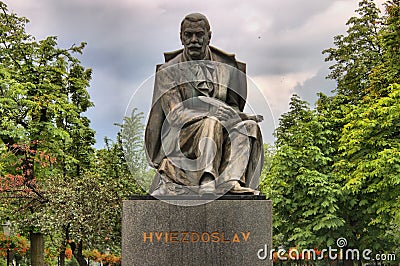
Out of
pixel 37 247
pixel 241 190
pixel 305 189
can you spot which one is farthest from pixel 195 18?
pixel 37 247

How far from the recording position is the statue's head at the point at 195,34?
7496mm

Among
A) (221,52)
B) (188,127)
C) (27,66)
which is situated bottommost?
(188,127)

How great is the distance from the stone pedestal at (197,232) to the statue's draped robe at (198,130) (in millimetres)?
259

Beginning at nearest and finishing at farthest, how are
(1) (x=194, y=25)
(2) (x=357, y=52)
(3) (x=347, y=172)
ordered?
(1) (x=194, y=25) < (3) (x=347, y=172) < (2) (x=357, y=52)

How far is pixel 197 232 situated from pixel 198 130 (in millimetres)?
1281

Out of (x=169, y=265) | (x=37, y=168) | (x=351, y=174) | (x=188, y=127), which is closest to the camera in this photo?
(x=169, y=265)

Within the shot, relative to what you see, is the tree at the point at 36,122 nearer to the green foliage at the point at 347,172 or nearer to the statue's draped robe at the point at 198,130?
the green foliage at the point at 347,172

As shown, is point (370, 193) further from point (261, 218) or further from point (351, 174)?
point (261, 218)

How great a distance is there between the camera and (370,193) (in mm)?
17891

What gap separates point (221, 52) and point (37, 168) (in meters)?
12.8

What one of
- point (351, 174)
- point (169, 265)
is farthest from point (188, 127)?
point (351, 174)

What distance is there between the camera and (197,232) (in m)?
6.65

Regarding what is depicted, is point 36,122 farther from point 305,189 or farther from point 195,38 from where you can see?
point 195,38

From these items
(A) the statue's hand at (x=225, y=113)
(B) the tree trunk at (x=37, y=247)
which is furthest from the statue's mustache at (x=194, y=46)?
(B) the tree trunk at (x=37, y=247)
